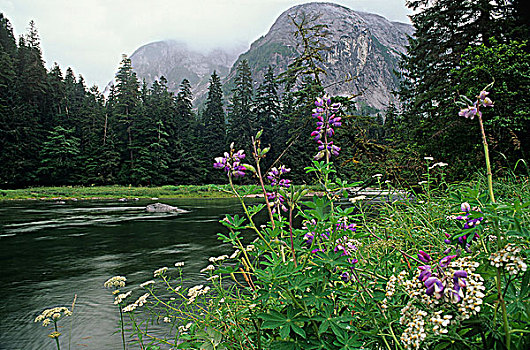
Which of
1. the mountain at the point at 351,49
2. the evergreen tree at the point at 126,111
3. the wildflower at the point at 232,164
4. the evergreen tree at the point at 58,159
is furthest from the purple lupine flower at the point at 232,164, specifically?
the mountain at the point at 351,49

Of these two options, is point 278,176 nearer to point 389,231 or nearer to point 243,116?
point 389,231

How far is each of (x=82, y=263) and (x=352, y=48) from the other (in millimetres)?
160546

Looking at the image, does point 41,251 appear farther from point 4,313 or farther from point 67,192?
point 67,192

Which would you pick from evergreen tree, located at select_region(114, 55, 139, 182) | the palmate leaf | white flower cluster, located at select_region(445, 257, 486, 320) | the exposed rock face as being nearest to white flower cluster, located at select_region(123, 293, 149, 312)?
the palmate leaf

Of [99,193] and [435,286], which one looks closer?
[435,286]

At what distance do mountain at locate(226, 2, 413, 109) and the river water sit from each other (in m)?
127

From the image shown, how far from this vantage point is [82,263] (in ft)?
21.9

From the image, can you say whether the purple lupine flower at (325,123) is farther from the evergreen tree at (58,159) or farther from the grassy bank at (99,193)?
the evergreen tree at (58,159)

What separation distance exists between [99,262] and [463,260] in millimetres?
7278

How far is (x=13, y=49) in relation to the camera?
41406mm

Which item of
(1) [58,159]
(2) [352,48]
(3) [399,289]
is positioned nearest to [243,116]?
(1) [58,159]

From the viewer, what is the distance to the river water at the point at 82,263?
3699 millimetres

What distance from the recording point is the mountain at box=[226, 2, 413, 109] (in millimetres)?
142375

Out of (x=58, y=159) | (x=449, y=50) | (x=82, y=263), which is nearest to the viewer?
(x=82, y=263)
